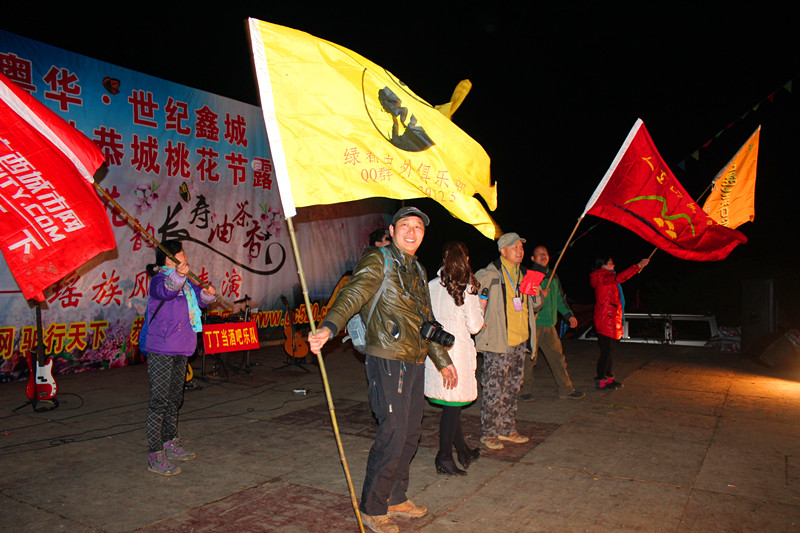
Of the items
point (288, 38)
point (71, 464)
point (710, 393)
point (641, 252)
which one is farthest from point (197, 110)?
point (641, 252)

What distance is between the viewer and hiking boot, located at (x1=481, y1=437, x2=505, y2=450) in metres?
5.41

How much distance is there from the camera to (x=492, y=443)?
5449mm

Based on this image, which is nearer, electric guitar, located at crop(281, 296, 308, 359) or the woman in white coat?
the woman in white coat

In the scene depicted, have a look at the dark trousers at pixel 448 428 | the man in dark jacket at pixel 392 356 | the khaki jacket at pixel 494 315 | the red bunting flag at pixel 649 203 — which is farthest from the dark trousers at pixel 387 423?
the red bunting flag at pixel 649 203

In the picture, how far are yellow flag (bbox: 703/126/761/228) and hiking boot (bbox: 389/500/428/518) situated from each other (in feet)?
18.0

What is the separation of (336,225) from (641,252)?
13.9 meters

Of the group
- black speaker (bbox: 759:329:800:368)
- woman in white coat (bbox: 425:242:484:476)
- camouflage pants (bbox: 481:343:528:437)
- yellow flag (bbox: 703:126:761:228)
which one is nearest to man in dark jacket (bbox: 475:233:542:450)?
camouflage pants (bbox: 481:343:528:437)

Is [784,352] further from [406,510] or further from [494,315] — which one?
[406,510]

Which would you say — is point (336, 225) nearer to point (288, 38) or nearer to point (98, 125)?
point (98, 125)

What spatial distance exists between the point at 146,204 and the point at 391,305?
7816 mm

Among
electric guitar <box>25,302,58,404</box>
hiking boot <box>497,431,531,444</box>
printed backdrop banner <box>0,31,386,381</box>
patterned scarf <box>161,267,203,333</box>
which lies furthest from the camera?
printed backdrop banner <box>0,31,386,381</box>

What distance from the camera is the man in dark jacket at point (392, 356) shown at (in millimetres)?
3633

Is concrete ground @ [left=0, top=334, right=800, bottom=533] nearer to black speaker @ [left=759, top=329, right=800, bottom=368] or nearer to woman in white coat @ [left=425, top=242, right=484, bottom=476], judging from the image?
woman in white coat @ [left=425, top=242, right=484, bottom=476]

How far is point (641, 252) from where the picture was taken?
22.0 metres
